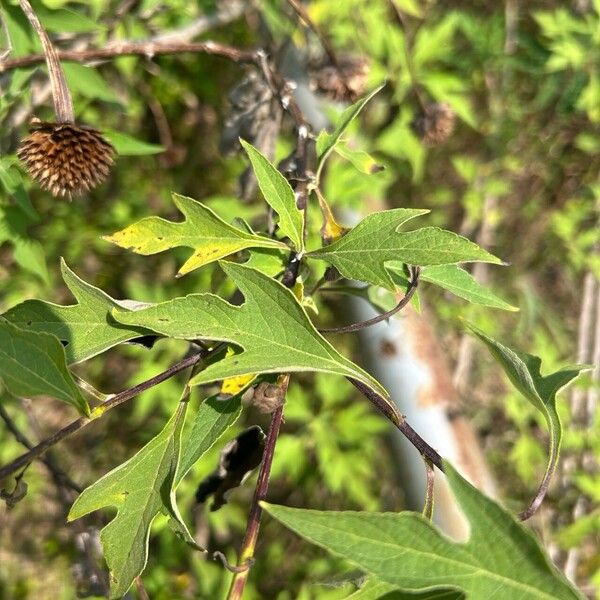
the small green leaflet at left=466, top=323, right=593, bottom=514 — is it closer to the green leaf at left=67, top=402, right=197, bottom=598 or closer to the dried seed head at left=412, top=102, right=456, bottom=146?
the green leaf at left=67, top=402, right=197, bottom=598

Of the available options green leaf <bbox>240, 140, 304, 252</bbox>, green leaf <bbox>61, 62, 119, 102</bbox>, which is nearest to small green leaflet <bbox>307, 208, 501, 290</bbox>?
green leaf <bbox>240, 140, 304, 252</bbox>

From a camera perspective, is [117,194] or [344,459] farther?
[117,194]

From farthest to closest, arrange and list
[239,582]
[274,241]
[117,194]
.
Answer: [117,194]
[274,241]
[239,582]

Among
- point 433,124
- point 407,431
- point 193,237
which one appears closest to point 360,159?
point 193,237

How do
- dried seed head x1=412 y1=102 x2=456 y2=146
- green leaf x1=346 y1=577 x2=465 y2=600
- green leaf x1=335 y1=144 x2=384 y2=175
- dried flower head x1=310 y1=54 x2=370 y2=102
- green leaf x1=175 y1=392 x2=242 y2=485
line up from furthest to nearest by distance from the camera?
dried seed head x1=412 y1=102 x2=456 y2=146
dried flower head x1=310 y1=54 x2=370 y2=102
green leaf x1=335 y1=144 x2=384 y2=175
green leaf x1=175 y1=392 x2=242 y2=485
green leaf x1=346 y1=577 x2=465 y2=600

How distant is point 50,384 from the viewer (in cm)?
95

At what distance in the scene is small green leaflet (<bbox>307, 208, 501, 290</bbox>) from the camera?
40.6 inches

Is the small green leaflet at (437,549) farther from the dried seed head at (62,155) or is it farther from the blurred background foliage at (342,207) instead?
the blurred background foliage at (342,207)

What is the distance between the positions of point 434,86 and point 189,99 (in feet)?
4.75

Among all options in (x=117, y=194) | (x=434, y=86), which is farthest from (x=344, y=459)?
(x=117, y=194)

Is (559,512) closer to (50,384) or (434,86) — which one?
(434,86)

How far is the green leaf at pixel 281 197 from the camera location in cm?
116

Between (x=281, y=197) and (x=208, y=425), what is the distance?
382mm

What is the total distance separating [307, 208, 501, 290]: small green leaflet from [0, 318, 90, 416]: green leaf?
43 centimetres
